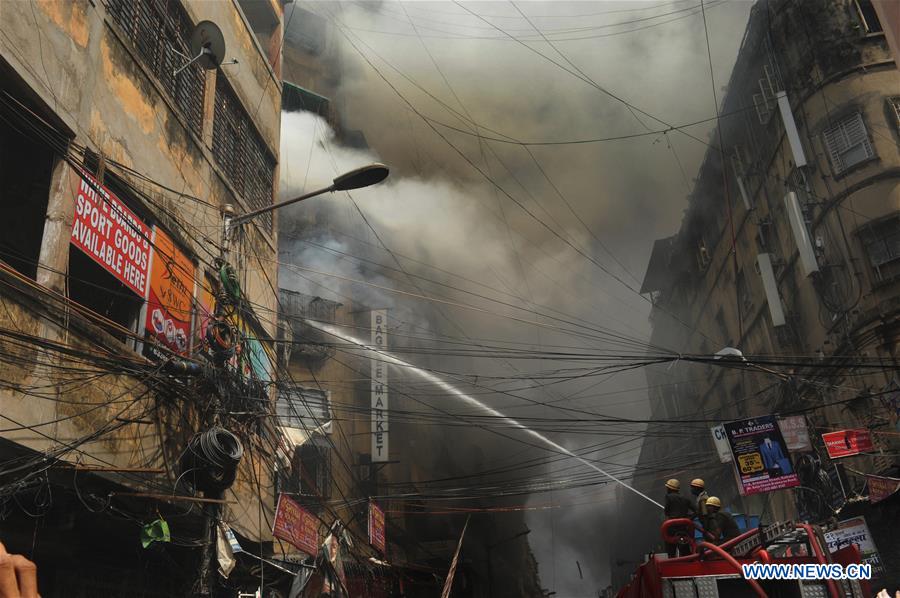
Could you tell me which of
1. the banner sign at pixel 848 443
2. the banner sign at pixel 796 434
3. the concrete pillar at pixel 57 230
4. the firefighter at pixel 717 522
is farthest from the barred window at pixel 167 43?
the banner sign at pixel 848 443

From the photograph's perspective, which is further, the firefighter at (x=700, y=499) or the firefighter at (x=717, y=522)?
the firefighter at (x=700, y=499)

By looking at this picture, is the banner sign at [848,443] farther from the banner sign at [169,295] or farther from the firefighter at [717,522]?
the banner sign at [169,295]

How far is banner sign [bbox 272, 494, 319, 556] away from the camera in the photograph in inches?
410

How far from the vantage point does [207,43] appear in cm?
1202

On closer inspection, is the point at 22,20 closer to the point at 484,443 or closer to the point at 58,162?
the point at 58,162

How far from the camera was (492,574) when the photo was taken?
3694cm

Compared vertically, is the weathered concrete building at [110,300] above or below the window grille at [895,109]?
below

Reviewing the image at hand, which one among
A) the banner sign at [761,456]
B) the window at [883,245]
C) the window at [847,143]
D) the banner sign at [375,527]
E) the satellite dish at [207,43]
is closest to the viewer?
the satellite dish at [207,43]

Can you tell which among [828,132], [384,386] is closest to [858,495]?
[828,132]

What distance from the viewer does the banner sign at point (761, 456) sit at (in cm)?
Answer: 1473

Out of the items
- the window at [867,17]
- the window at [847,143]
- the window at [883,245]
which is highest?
the window at [867,17]

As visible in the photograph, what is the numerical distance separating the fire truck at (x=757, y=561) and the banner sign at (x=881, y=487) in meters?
9.99

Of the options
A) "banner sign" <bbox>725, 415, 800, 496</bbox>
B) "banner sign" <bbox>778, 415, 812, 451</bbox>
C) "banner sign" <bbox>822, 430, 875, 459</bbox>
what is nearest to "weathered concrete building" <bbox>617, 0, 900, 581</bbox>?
"banner sign" <bbox>822, 430, 875, 459</bbox>

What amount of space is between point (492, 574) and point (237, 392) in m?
29.7
